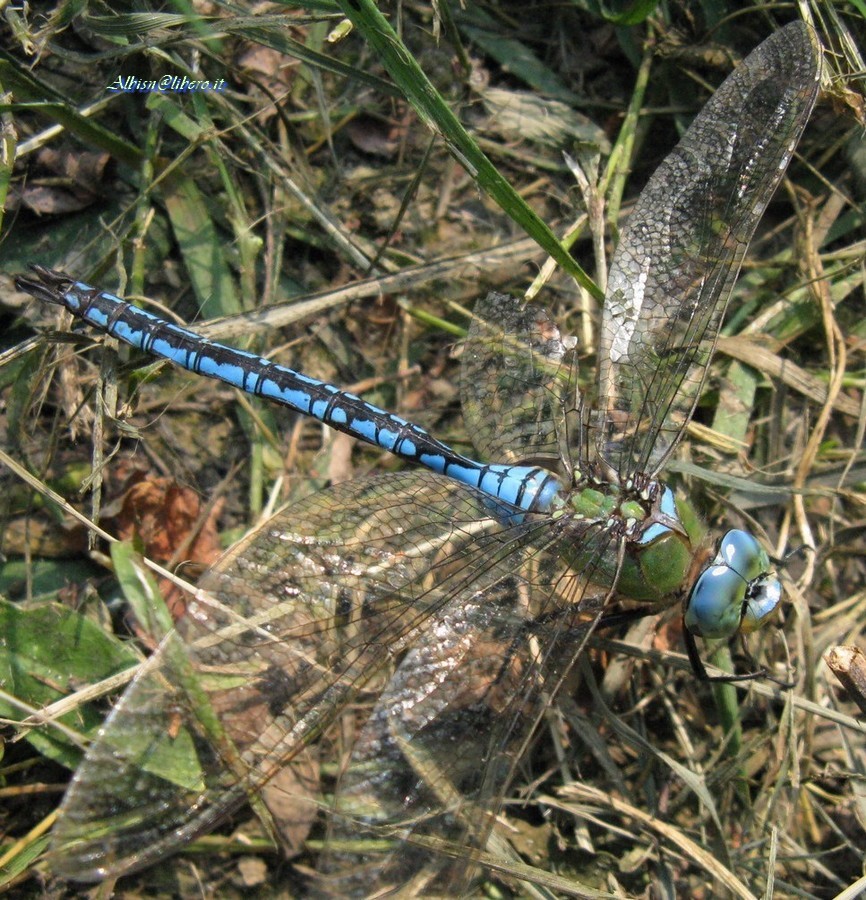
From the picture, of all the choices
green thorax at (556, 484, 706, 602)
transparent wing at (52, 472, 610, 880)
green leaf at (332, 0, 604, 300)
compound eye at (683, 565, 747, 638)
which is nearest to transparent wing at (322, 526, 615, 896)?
transparent wing at (52, 472, 610, 880)

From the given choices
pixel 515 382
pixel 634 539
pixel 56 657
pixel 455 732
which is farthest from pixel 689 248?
pixel 56 657

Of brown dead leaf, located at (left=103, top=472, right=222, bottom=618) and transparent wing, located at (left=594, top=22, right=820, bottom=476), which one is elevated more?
transparent wing, located at (left=594, top=22, right=820, bottom=476)

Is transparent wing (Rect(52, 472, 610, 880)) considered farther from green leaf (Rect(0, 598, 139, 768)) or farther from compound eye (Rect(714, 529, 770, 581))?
green leaf (Rect(0, 598, 139, 768))

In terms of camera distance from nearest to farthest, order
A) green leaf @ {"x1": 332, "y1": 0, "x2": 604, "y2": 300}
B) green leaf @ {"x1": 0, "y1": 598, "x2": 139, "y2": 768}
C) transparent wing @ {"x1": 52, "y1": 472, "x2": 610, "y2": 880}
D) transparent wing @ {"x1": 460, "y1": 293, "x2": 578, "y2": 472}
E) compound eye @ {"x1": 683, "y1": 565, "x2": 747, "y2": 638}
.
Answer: transparent wing @ {"x1": 52, "y1": 472, "x2": 610, "y2": 880} < green leaf @ {"x1": 332, "y1": 0, "x2": 604, "y2": 300} < compound eye @ {"x1": 683, "y1": 565, "x2": 747, "y2": 638} < green leaf @ {"x1": 0, "y1": 598, "x2": 139, "y2": 768} < transparent wing @ {"x1": 460, "y1": 293, "x2": 578, "y2": 472}

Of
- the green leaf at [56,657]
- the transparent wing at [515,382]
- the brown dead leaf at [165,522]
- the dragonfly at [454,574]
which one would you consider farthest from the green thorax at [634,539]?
the green leaf at [56,657]

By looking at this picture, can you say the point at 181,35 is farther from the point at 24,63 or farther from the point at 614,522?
the point at 614,522

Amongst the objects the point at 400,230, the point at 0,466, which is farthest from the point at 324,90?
the point at 0,466
